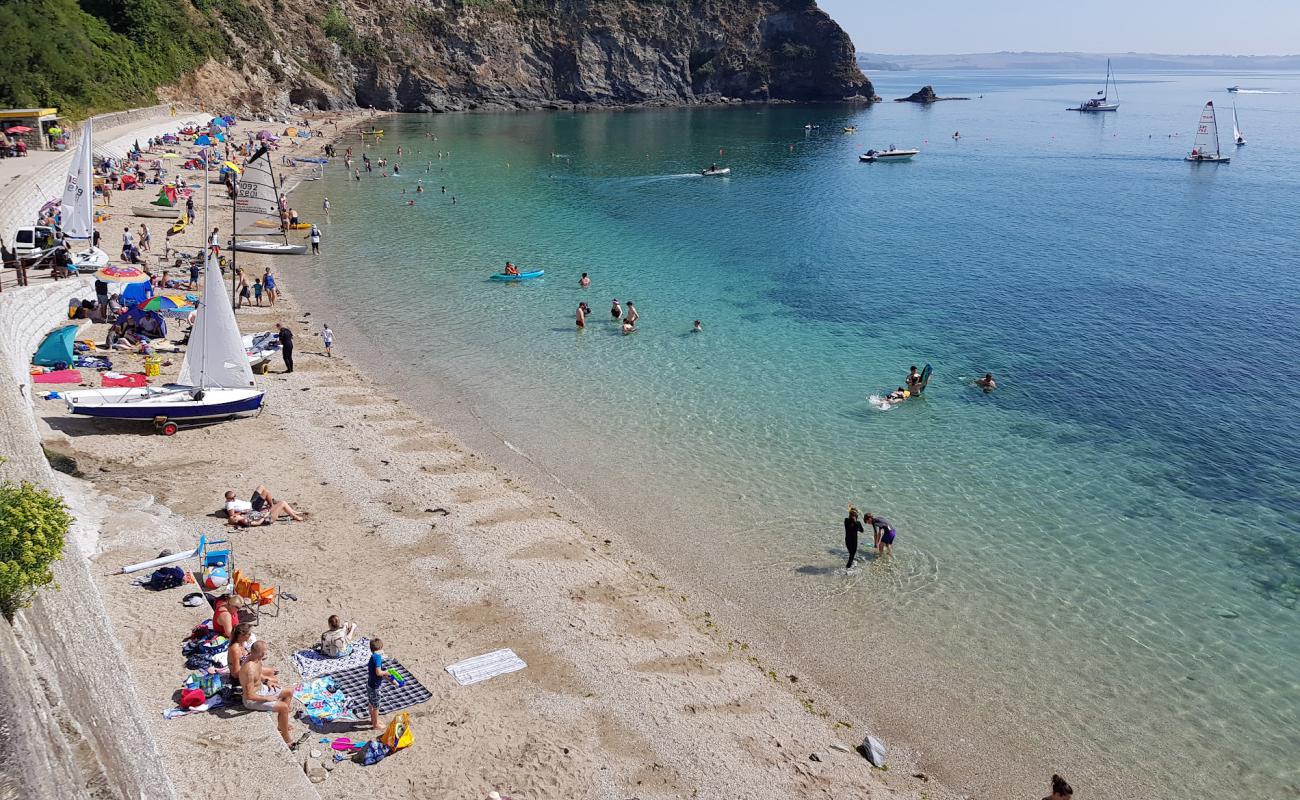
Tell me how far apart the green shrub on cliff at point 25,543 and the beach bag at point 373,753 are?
529 cm

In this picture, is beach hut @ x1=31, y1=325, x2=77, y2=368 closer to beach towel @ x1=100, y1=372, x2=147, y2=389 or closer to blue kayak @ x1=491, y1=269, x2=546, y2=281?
beach towel @ x1=100, y1=372, x2=147, y2=389

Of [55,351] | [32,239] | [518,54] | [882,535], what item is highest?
[518,54]

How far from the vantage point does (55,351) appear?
27766 millimetres

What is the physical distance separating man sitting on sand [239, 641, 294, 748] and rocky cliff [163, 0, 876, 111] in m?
94.1

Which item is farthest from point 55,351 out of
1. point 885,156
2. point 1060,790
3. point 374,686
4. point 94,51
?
point 885,156

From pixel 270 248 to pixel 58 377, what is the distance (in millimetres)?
23017

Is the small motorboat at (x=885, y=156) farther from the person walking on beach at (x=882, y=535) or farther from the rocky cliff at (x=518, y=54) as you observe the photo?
the person walking on beach at (x=882, y=535)

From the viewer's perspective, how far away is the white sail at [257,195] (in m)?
36.5

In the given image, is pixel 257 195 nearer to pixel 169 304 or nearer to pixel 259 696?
pixel 169 304

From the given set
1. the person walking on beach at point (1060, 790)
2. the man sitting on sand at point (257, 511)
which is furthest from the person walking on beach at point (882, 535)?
the man sitting on sand at point (257, 511)

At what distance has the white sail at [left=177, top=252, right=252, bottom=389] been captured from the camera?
25.2 m

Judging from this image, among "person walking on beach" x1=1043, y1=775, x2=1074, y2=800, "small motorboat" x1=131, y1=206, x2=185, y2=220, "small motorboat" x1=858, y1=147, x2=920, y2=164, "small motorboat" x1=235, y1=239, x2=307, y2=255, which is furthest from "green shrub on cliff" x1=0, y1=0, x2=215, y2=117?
"small motorboat" x1=858, y1=147, x2=920, y2=164

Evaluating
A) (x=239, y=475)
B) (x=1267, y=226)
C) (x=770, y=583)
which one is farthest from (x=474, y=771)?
(x=1267, y=226)

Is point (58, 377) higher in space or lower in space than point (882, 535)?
higher
